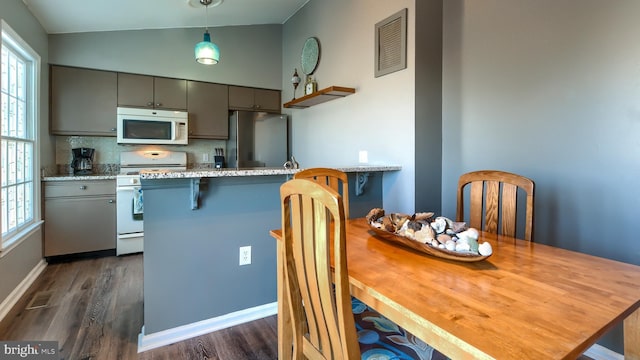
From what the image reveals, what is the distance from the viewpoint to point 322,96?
3232 mm

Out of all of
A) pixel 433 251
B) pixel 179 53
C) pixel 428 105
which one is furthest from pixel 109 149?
pixel 433 251

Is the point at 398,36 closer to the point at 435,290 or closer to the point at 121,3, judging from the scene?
the point at 435,290

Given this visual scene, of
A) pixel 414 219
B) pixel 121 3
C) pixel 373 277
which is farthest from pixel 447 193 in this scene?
pixel 121 3

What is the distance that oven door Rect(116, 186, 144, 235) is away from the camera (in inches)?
138

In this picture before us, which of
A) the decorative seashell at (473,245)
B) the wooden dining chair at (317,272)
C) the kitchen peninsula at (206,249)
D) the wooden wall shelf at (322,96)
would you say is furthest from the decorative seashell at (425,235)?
the wooden wall shelf at (322,96)

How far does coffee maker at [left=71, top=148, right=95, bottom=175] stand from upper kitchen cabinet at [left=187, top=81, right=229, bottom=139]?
1125mm

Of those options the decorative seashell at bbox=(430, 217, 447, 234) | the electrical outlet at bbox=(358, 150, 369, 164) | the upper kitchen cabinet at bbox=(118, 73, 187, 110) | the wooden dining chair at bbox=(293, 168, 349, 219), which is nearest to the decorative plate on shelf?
the electrical outlet at bbox=(358, 150, 369, 164)

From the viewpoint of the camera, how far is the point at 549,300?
838 millimetres

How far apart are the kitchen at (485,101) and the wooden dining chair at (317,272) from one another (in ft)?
4.87

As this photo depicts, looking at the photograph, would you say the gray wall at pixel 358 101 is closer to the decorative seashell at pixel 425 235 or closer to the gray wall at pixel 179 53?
the gray wall at pixel 179 53

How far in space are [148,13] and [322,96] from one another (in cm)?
201

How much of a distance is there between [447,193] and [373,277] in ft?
5.75

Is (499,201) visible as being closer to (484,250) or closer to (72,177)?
(484,250)

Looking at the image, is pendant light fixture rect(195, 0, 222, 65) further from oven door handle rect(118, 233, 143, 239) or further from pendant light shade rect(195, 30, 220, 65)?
oven door handle rect(118, 233, 143, 239)
